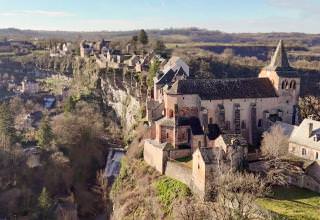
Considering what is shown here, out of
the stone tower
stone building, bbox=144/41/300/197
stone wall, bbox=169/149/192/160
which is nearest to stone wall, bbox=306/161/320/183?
stone building, bbox=144/41/300/197

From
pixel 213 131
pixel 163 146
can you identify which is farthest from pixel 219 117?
pixel 163 146

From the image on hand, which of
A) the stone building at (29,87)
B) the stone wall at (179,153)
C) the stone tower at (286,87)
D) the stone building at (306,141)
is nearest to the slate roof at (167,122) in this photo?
the stone wall at (179,153)

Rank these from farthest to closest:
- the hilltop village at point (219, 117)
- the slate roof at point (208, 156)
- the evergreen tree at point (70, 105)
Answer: the evergreen tree at point (70, 105), the hilltop village at point (219, 117), the slate roof at point (208, 156)

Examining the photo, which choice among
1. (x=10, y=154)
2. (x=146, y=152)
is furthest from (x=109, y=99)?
(x=146, y=152)

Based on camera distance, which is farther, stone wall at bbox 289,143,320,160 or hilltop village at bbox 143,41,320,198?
hilltop village at bbox 143,41,320,198

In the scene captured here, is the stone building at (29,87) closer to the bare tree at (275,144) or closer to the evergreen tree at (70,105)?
the evergreen tree at (70,105)

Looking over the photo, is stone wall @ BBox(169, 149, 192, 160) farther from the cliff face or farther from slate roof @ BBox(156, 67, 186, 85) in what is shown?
the cliff face

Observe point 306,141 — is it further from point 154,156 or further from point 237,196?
point 154,156
